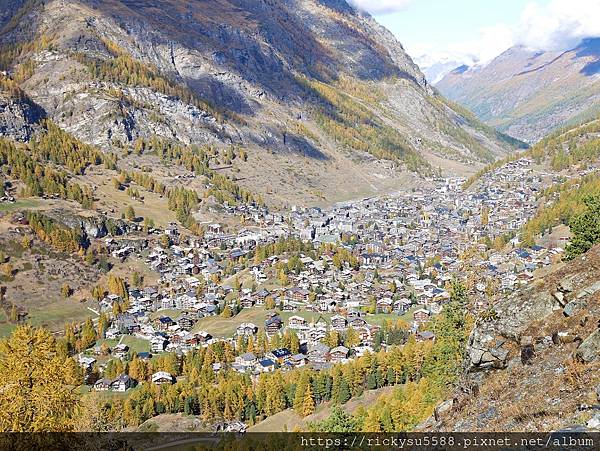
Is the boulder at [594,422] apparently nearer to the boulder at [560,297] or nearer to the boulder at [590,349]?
the boulder at [590,349]

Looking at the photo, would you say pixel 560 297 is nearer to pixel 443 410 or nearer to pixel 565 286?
pixel 565 286

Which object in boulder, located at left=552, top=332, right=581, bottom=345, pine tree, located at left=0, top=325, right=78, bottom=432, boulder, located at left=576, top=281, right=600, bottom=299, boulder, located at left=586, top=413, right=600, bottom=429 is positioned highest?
boulder, located at left=576, top=281, right=600, bottom=299

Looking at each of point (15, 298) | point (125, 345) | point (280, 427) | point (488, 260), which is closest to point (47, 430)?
point (280, 427)

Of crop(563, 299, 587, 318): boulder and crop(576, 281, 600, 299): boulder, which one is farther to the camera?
crop(576, 281, 600, 299): boulder

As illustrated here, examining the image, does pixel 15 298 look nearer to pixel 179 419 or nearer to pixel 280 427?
pixel 179 419

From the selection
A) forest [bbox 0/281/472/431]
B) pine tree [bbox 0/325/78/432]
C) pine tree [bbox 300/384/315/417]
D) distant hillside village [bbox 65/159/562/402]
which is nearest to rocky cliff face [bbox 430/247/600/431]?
forest [bbox 0/281/472/431]

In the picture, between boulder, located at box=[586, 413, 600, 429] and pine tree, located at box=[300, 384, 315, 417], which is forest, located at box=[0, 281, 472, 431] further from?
boulder, located at box=[586, 413, 600, 429]

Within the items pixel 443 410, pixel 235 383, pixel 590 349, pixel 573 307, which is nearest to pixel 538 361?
pixel 590 349
